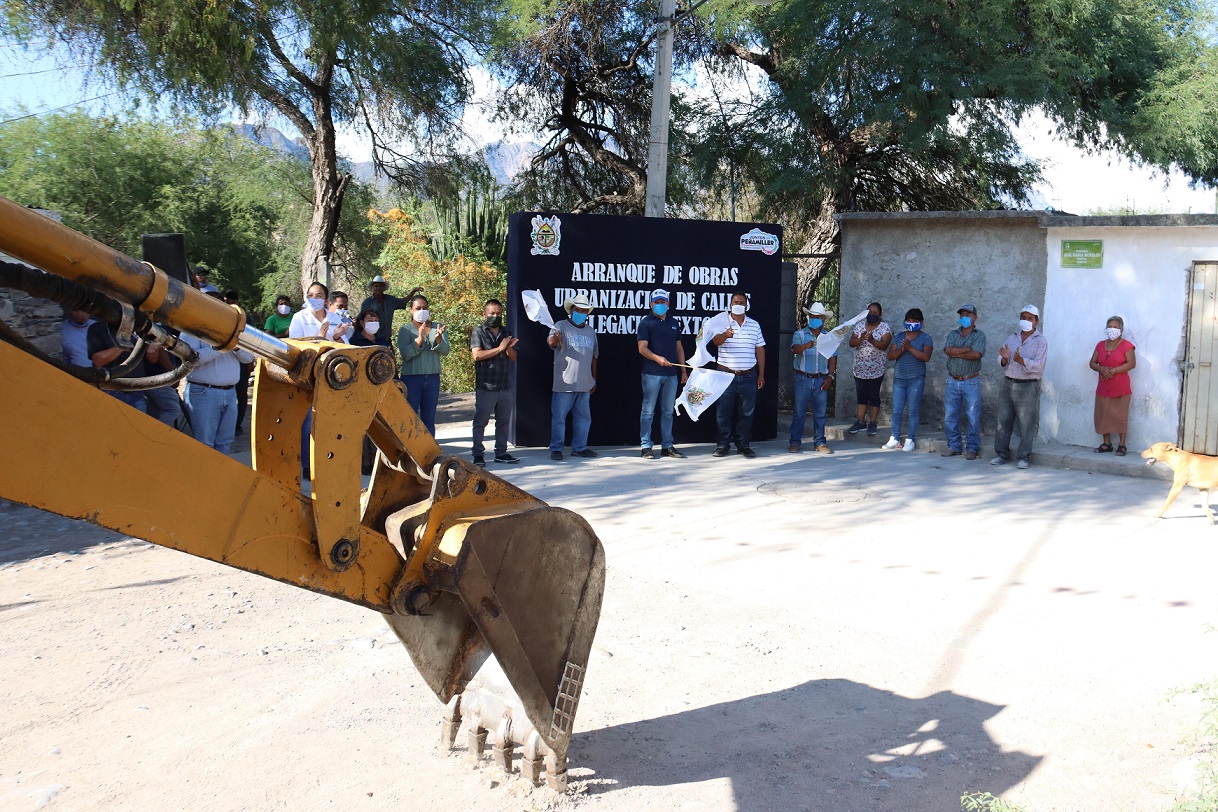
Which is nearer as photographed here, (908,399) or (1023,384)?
(1023,384)

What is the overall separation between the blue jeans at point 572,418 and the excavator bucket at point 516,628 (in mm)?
7486

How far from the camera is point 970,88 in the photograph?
606 inches

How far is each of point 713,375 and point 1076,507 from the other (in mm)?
4219

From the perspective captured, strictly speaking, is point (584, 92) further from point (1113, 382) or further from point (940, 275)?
point (1113, 382)

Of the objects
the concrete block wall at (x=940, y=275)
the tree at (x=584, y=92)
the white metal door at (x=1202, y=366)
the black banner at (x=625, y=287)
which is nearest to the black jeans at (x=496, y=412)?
the black banner at (x=625, y=287)

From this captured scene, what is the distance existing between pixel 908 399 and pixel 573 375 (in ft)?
13.6

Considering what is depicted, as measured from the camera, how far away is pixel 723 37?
724 inches

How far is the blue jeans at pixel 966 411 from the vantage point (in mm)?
11969

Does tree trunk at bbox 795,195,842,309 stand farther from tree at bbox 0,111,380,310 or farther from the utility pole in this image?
tree at bbox 0,111,380,310

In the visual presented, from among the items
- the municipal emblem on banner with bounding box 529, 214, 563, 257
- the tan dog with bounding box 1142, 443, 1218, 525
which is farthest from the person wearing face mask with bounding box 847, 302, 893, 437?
the tan dog with bounding box 1142, 443, 1218, 525

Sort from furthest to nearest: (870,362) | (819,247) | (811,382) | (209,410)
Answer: (819,247)
(870,362)
(811,382)
(209,410)

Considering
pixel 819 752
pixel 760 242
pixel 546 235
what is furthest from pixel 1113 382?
pixel 819 752

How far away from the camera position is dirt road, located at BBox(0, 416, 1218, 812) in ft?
13.4

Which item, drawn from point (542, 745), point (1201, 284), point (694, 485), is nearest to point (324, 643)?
point (542, 745)
